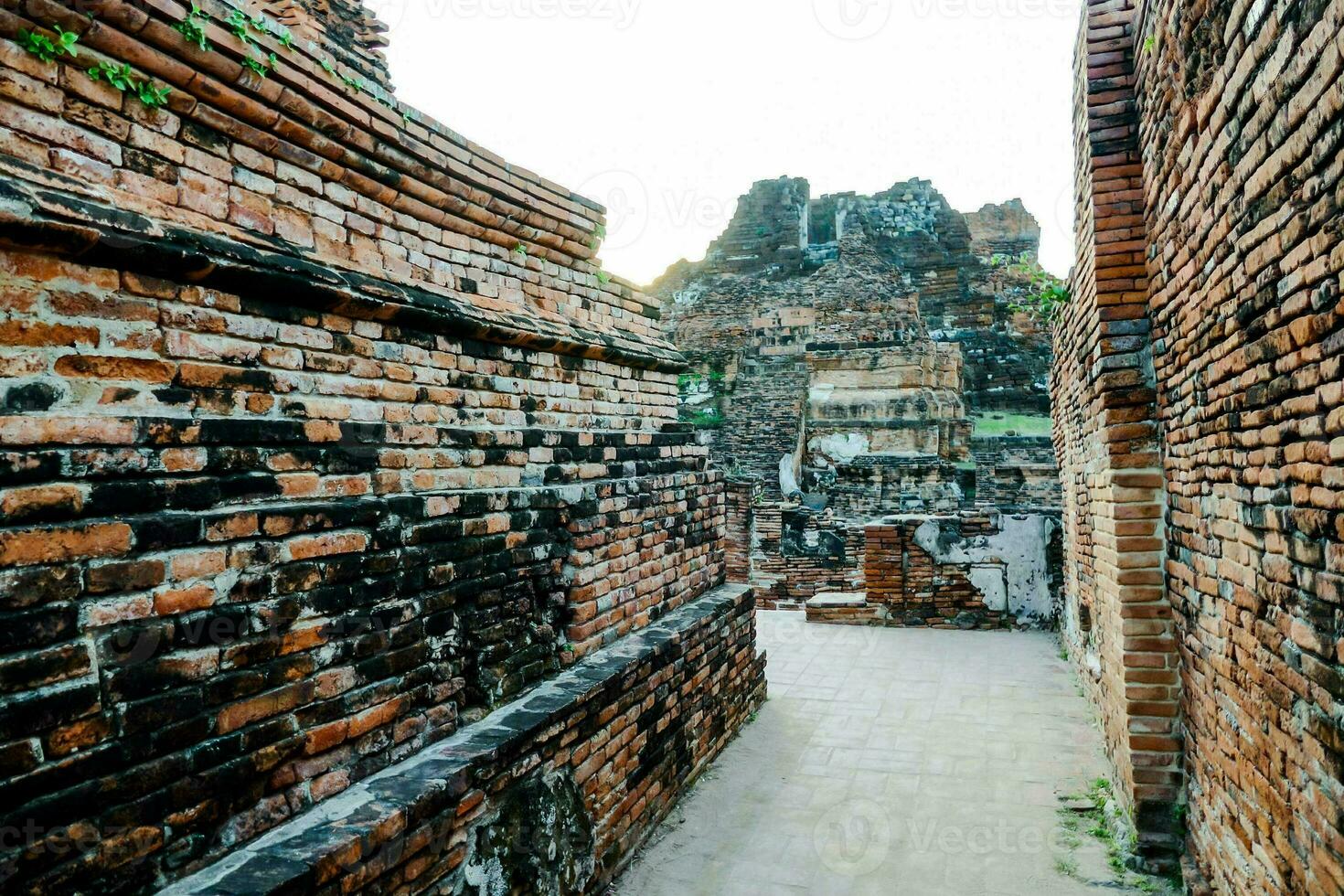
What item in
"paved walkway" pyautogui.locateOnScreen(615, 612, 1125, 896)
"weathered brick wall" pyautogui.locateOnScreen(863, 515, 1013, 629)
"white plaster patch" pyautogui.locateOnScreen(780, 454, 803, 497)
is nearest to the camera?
"paved walkway" pyautogui.locateOnScreen(615, 612, 1125, 896)

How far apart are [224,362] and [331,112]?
39.1 inches

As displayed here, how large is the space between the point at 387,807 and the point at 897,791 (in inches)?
118

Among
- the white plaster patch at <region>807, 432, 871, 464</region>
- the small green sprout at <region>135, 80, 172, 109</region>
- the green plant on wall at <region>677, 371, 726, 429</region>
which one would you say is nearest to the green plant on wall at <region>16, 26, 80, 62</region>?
the small green sprout at <region>135, 80, 172, 109</region>

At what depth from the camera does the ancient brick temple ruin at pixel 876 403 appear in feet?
26.0

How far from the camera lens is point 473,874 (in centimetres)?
252

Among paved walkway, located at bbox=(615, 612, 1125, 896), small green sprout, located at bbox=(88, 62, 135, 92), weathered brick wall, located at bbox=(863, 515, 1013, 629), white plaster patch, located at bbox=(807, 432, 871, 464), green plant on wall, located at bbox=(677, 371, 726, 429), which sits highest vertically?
green plant on wall, located at bbox=(677, 371, 726, 429)

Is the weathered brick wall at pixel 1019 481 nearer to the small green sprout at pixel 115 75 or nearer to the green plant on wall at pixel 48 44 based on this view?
the small green sprout at pixel 115 75

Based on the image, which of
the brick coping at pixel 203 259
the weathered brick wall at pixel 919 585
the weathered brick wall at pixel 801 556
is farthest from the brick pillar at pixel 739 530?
the brick coping at pixel 203 259

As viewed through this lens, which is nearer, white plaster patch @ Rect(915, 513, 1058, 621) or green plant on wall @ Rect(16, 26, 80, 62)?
green plant on wall @ Rect(16, 26, 80, 62)

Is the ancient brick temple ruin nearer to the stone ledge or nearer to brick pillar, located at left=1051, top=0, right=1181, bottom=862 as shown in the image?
brick pillar, located at left=1051, top=0, right=1181, bottom=862

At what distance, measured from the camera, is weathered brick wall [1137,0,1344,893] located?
1.78 metres

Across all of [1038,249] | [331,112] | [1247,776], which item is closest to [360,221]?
[331,112]

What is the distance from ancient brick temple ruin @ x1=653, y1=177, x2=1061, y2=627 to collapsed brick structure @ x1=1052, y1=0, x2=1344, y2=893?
2848mm

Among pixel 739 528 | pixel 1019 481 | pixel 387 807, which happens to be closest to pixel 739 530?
pixel 739 528
